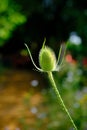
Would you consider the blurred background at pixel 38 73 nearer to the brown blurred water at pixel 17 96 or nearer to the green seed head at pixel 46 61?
the brown blurred water at pixel 17 96

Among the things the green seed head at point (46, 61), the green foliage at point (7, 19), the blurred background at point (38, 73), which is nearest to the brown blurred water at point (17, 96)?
the blurred background at point (38, 73)

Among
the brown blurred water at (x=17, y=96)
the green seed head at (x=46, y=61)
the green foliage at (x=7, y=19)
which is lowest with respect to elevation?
the brown blurred water at (x=17, y=96)

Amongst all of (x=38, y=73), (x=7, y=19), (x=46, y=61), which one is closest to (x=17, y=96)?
(x=7, y=19)

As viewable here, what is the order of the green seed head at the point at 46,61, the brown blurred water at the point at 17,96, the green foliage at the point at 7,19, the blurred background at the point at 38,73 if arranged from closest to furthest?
the green seed head at the point at 46,61 → the blurred background at the point at 38,73 → the brown blurred water at the point at 17,96 → the green foliage at the point at 7,19

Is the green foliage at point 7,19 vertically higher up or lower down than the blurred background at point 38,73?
higher up

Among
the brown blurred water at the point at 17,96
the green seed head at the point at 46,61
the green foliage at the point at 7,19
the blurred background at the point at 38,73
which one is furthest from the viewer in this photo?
the green foliage at the point at 7,19

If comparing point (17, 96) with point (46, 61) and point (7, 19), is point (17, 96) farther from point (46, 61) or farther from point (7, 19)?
point (46, 61)

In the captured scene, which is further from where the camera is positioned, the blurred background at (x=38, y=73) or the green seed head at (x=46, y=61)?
the blurred background at (x=38, y=73)

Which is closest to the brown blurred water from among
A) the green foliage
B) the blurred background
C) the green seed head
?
the blurred background
